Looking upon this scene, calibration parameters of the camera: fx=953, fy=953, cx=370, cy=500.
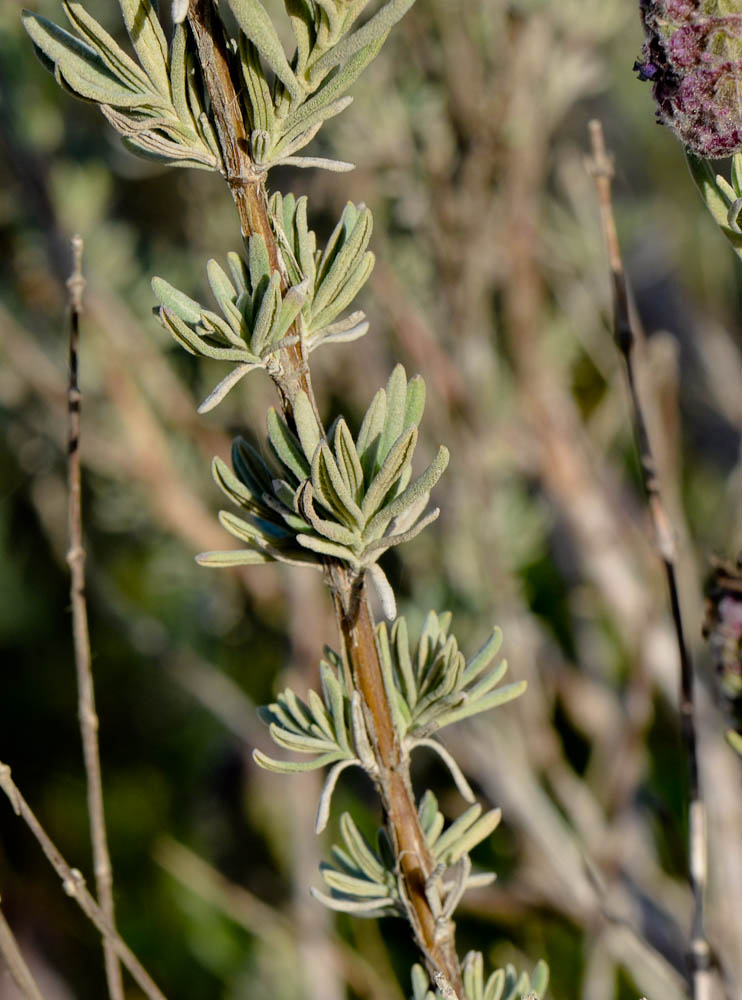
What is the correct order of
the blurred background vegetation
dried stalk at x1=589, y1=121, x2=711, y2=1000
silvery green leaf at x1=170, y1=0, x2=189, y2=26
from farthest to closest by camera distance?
the blurred background vegetation < dried stalk at x1=589, y1=121, x2=711, y2=1000 < silvery green leaf at x1=170, y1=0, x2=189, y2=26

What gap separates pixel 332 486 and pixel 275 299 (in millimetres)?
53

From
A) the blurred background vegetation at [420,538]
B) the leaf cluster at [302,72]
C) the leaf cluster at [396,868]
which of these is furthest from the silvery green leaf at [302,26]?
the blurred background vegetation at [420,538]

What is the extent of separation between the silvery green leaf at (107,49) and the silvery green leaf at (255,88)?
0.09 ft

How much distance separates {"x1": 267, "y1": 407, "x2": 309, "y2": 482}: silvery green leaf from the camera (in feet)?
0.90

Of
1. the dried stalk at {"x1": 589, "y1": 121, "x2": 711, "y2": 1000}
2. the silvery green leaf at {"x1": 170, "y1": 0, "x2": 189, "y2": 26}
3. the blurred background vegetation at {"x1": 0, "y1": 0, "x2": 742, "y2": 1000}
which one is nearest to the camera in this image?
the silvery green leaf at {"x1": 170, "y1": 0, "x2": 189, "y2": 26}

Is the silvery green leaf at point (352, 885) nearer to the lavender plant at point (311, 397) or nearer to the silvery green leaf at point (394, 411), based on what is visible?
the lavender plant at point (311, 397)

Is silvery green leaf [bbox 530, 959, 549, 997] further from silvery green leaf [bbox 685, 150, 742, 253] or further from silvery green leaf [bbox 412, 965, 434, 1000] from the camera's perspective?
silvery green leaf [bbox 685, 150, 742, 253]

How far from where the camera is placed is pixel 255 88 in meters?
0.26

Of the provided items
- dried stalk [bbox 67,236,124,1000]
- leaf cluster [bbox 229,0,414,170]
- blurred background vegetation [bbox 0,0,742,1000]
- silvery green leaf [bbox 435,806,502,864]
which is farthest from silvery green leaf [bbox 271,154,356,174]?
blurred background vegetation [bbox 0,0,742,1000]

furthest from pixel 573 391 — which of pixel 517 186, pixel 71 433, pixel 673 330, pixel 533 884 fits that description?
pixel 71 433

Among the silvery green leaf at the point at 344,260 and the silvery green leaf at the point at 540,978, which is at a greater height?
the silvery green leaf at the point at 344,260

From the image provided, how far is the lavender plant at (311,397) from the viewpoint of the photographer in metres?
0.26

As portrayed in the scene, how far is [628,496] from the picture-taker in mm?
1144

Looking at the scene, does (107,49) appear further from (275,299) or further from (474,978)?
(474,978)
